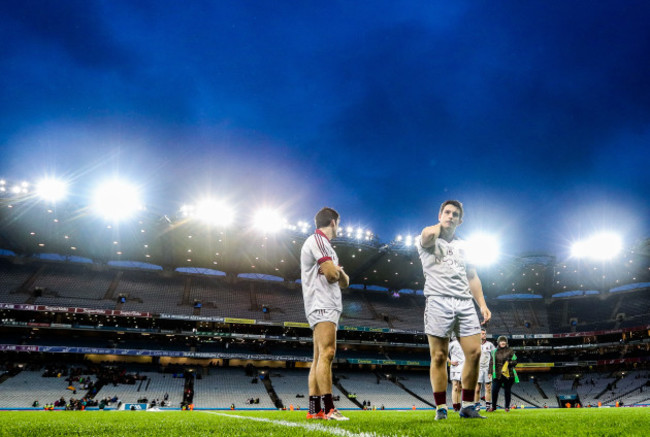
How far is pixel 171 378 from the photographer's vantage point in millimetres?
31359

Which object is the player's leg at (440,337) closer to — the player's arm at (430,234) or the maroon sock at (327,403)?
the player's arm at (430,234)

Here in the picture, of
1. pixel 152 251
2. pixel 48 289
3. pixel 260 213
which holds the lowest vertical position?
pixel 48 289

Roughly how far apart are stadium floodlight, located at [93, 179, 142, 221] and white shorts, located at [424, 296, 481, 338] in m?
28.0

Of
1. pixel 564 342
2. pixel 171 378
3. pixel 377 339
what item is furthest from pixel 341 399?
pixel 564 342

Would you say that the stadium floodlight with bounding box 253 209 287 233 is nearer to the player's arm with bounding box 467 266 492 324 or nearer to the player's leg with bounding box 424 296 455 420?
the player's arm with bounding box 467 266 492 324

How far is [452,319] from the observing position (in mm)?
4145

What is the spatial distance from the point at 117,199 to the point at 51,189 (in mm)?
4103

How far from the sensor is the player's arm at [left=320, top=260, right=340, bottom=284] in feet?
13.0

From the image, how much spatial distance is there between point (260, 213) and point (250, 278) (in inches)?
556

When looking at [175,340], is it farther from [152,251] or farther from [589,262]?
[589,262]

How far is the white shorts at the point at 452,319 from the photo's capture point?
414cm

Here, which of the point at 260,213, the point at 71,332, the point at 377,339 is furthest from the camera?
the point at 377,339

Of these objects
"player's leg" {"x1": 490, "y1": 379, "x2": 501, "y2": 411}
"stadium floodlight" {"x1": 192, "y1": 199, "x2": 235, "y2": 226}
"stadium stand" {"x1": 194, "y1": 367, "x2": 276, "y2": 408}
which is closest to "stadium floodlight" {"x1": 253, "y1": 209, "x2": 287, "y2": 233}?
"stadium floodlight" {"x1": 192, "y1": 199, "x2": 235, "y2": 226}

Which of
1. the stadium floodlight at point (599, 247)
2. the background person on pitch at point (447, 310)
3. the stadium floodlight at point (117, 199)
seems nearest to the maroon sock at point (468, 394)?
the background person on pitch at point (447, 310)
